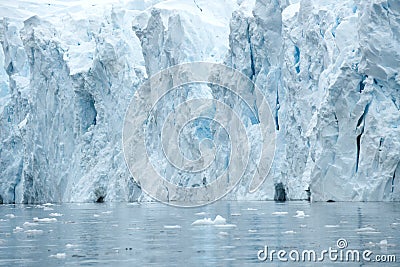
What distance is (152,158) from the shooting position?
38781 mm

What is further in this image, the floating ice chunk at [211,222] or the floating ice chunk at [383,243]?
the floating ice chunk at [211,222]

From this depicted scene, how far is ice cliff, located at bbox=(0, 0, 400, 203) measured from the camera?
25484 mm

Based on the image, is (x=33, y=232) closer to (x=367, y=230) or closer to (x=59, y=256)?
(x=59, y=256)

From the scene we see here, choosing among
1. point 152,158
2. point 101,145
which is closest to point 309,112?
point 152,158

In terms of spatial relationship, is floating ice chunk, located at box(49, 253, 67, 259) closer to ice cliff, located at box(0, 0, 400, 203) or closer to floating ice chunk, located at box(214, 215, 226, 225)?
floating ice chunk, located at box(214, 215, 226, 225)

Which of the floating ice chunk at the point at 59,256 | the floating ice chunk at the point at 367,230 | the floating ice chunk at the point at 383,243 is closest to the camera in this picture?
the floating ice chunk at the point at 59,256

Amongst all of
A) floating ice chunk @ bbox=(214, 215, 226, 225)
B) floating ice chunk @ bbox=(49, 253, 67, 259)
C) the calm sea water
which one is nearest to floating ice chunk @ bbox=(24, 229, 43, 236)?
the calm sea water

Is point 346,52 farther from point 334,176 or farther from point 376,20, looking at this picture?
point 334,176

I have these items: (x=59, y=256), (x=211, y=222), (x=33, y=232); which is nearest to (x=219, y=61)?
(x=211, y=222)

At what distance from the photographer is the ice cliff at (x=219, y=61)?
25.5 m

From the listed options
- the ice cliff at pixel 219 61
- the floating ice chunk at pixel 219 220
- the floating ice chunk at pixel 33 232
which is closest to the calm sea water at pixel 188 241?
the floating ice chunk at pixel 33 232

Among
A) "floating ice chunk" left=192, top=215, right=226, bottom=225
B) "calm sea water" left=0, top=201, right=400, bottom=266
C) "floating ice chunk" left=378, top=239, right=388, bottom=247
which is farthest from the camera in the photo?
"floating ice chunk" left=192, top=215, right=226, bottom=225

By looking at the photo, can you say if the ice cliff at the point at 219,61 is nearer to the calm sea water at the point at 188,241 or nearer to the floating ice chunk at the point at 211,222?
the calm sea water at the point at 188,241

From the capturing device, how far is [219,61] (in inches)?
1566
